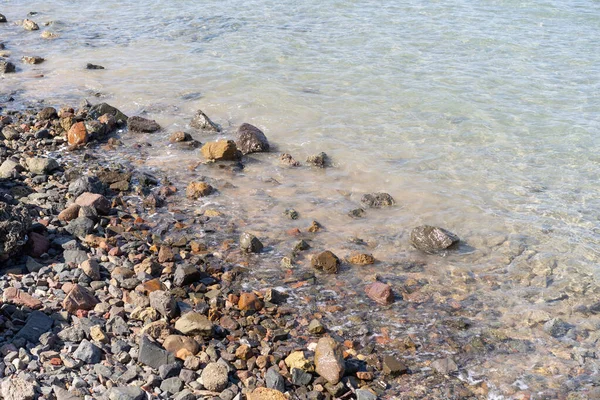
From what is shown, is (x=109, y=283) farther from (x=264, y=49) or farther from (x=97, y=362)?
(x=264, y=49)

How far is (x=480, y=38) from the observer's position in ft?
53.2

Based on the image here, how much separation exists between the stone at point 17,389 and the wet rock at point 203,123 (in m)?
7.14

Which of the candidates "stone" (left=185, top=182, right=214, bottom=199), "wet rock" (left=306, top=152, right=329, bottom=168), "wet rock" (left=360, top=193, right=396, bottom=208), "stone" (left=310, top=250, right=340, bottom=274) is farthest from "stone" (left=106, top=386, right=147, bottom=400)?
"wet rock" (left=306, top=152, right=329, bottom=168)

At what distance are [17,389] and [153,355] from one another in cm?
113

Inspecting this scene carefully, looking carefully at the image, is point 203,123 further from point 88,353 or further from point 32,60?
point 88,353

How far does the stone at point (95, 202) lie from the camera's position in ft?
25.6

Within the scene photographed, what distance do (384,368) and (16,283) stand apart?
3.95 metres

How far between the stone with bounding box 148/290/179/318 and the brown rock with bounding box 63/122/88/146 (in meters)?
Answer: 5.06

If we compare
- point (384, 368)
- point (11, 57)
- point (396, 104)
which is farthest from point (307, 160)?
point (11, 57)

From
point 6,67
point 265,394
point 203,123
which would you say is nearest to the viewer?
point 265,394

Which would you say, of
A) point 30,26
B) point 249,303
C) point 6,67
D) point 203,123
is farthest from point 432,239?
point 30,26

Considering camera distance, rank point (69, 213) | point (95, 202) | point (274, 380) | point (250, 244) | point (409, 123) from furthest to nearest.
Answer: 1. point (409, 123)
2. point (95, 202)
3. point (69, 213)
4. point (250, 244)
5. point (274, 380)

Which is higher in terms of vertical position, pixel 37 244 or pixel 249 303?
pixel 37 244

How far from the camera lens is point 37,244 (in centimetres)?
683
